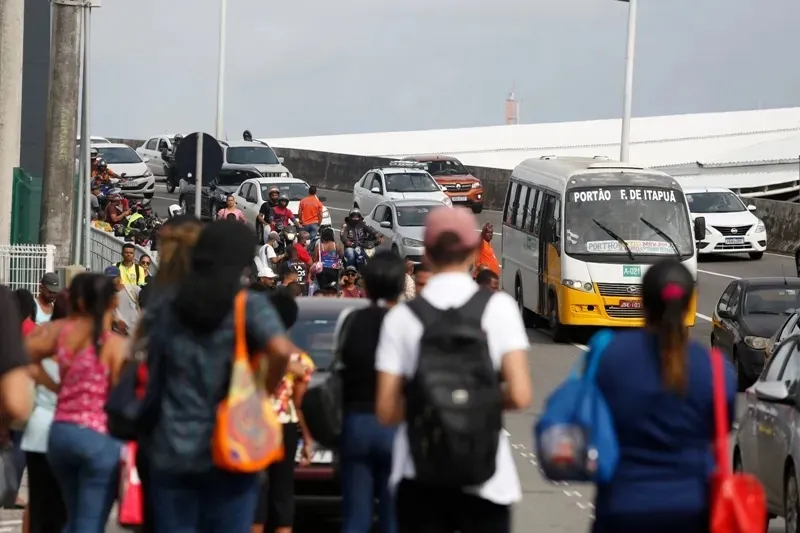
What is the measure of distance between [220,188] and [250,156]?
12.8 ft

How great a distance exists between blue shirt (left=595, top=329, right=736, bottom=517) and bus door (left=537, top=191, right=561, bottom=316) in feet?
66.9

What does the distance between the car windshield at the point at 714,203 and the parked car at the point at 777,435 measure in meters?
27.6

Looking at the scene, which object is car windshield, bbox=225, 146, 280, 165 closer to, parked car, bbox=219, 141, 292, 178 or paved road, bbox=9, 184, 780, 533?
parked car, bbox=219, 141, 292, 178

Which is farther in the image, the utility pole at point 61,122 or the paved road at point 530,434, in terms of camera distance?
the utility pole at point 61,122

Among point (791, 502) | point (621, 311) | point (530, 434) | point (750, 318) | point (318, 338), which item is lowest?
point (530, 434)

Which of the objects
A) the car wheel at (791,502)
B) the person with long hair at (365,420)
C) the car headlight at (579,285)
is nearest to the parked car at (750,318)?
the car headlight at (579,285)

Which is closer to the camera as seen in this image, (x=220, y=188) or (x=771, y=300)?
(x=771, y=300)

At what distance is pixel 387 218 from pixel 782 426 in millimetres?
23753

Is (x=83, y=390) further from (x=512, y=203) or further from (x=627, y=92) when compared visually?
(x=627, y=92)

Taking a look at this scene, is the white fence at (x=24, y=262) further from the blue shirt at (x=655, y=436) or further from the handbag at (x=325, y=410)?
the blue shirt at (x=655, y=436)

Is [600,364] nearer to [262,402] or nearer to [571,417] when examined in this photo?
[571,417]

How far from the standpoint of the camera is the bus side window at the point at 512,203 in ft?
99.0

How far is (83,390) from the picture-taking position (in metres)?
7.62

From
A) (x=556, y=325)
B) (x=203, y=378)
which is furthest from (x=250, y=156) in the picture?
(x=203, y=378)
